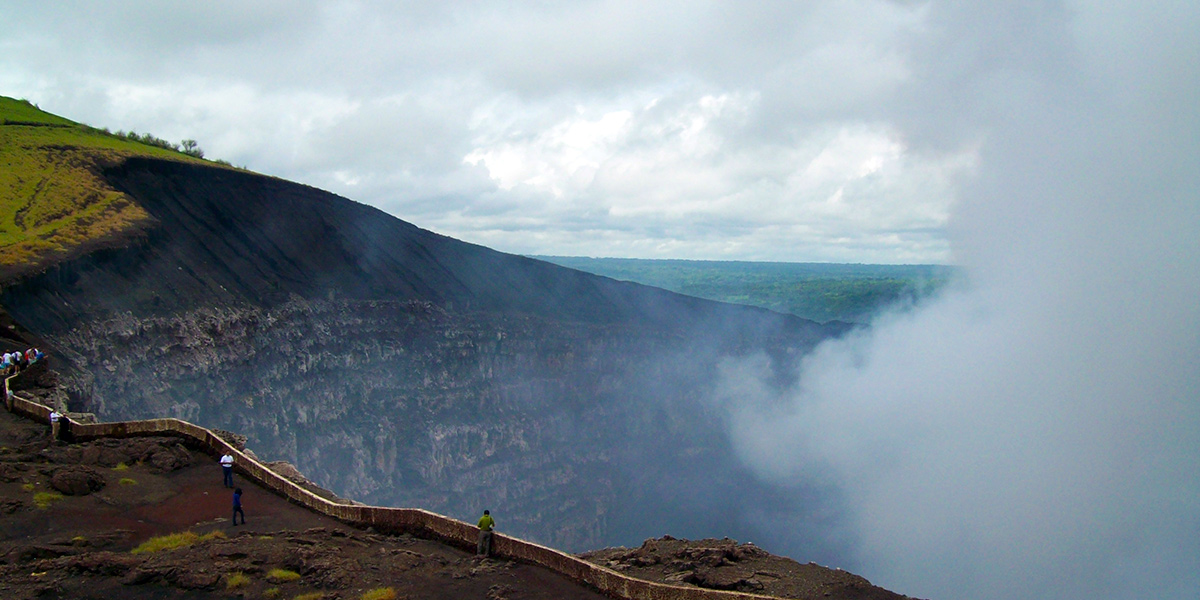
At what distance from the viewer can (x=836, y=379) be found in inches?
Result: 5330

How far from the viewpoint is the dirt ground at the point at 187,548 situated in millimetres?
18828

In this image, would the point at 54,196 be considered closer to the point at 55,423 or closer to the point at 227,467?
the point at 55,423

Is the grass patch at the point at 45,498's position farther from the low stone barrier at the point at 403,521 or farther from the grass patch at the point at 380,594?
the grass patch at the point at 380,594

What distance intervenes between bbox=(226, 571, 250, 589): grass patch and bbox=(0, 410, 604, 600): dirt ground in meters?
0.03

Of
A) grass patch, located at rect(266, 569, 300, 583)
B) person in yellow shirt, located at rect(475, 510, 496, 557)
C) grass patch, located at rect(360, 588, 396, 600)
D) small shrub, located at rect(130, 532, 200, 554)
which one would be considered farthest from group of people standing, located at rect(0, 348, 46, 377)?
grass patch, located at rect(360, 588, 396, 600)

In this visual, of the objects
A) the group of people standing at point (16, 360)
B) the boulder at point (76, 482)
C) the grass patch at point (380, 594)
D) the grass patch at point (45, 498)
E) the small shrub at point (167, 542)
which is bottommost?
the small shrub at point (167, 542)

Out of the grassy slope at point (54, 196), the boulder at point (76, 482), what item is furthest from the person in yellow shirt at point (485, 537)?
the grassy slope at point (54, 196)

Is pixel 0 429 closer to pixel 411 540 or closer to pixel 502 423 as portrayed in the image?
pixel 411 540

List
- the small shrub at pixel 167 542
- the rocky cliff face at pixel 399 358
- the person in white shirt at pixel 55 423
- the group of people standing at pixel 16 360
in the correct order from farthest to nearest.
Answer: the rocky cliff face at pixel 399 358, the group of people standing at pixel 16 360, the person in white shirt at pixel 55 423, the small shrub at pixel 167 542

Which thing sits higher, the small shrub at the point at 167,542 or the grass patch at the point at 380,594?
the grass patch at the point at 380,594

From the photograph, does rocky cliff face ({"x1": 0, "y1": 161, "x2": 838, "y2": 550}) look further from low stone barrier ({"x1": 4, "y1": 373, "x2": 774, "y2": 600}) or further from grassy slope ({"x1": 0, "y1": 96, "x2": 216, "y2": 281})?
low stone barrier ({"x1": 4, "y1": 373, "x2": 774, "y2": 600})

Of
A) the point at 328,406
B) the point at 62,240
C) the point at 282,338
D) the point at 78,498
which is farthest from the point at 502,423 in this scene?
the point at 78,498

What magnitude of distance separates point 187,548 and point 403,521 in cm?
545

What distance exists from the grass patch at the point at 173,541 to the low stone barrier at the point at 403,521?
3.51m
